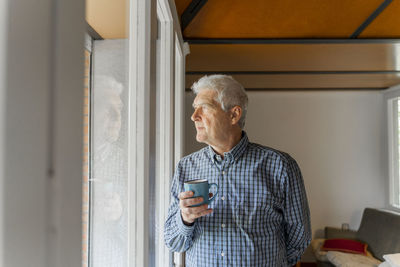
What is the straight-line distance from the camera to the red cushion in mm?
3928

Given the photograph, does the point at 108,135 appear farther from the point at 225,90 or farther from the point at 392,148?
the point at 392,148

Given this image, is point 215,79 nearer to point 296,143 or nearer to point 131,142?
point 131,142

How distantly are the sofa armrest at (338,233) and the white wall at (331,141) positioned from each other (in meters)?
0.17

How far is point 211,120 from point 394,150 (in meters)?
4.04

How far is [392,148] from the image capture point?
4512 millimetres

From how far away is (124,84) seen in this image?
0.86 metres

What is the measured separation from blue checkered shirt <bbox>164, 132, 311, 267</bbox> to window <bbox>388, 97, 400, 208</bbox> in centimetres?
371

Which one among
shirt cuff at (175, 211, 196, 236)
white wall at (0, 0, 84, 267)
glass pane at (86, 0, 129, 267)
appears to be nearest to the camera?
white wall at (0, 0, 84, 267)

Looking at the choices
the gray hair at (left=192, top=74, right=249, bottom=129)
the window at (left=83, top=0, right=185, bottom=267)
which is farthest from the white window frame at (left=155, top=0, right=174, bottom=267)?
the gray hair at (left=192, top=74, right=249, bottom=129)

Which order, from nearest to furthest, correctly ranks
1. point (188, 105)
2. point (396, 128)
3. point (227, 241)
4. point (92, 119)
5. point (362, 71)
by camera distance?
1. point (92, 119)
2. point (227, 241)
3. point (362, 71)
4. point (396, 128)
5. point (188, 105)

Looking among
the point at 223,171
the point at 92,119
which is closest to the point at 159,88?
the point at 223,171

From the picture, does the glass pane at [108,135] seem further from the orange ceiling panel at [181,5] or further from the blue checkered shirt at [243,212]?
the orange ceiling panel at [181,5]

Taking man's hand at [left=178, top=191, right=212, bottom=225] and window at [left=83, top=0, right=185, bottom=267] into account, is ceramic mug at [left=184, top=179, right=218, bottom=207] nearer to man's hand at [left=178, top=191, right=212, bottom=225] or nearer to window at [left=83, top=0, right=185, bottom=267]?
man's hand at [left=178, top=191, right=212, bottom=225]

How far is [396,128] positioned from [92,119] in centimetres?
474
